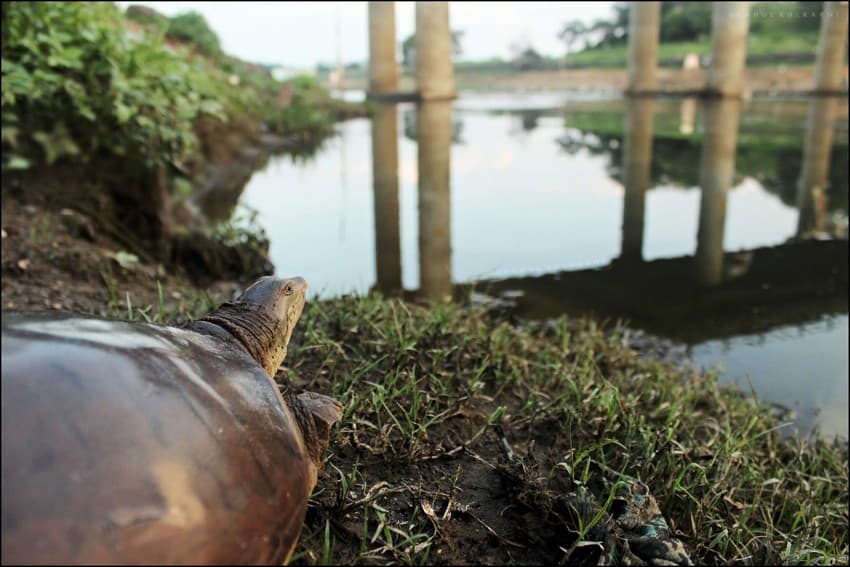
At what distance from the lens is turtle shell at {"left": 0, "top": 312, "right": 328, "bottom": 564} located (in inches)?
42.1

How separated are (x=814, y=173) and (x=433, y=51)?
19.5 meters

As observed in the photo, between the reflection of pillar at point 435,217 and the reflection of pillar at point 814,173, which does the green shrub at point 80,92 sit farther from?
the reflection of pillar at point 814,173

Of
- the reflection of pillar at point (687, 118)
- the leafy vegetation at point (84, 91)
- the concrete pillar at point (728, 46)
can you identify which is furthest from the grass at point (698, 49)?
the leafy vegetation at point (84, 91)

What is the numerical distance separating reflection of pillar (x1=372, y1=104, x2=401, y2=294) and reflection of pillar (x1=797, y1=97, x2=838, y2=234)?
4.62 metres

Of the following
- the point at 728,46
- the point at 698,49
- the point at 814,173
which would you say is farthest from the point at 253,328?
the point at 698,49

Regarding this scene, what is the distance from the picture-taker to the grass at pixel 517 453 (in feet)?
6.32

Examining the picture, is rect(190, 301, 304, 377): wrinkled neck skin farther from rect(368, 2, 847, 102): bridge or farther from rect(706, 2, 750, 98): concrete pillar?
rect(706, 2, 750, 98): concrete pillar

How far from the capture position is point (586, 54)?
6569 cm

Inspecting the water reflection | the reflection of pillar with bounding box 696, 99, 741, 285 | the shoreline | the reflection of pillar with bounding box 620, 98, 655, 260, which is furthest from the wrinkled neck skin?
the shoreline

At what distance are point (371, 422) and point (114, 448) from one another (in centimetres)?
142

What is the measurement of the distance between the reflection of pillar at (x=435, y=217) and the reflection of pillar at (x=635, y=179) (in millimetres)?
1882

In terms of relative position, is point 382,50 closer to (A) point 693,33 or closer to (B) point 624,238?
(B) point 624,238

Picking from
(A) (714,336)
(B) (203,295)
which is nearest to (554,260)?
(A) (714,336)

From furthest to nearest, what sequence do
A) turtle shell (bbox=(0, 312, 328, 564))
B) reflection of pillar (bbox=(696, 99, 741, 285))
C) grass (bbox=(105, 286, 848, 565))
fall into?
reflection of pillar (bbox=(696, 99, 741, 285)) < grass (bbox=(105, 286, 848, 565)) < turtle shell (bbox=(0, 312, 328, 564))
